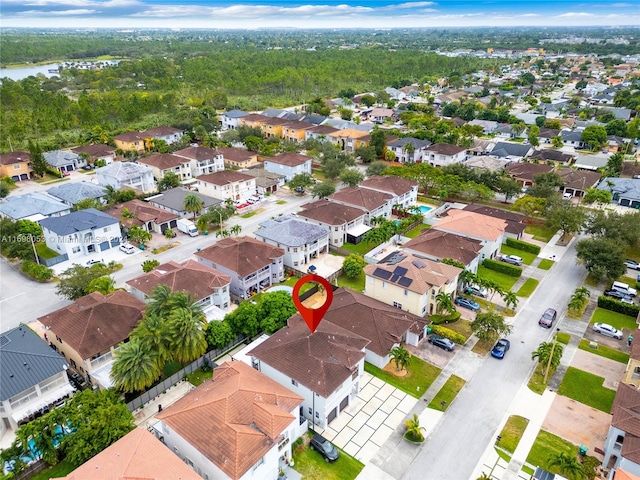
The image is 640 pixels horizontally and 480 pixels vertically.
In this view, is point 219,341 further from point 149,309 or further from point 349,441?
point 349,441

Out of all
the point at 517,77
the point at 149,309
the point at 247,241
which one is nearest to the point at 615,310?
the point at 247,241

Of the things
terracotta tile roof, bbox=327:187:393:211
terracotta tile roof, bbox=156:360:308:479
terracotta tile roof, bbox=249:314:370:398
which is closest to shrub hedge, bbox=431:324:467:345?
terracotta tile roof, bbox=249:314:370:398

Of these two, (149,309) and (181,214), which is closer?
(149,309)

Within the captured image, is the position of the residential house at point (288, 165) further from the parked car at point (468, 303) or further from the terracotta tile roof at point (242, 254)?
the parked car at point (468, 303)

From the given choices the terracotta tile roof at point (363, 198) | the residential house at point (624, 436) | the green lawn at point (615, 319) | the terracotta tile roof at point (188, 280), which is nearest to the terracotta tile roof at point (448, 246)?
the terracotta tile roof at point (363, 198)

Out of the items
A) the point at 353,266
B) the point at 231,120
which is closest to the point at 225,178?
the point at 353,266
